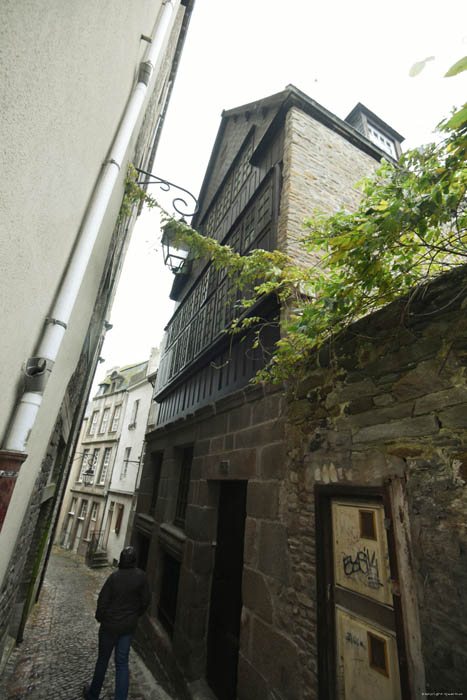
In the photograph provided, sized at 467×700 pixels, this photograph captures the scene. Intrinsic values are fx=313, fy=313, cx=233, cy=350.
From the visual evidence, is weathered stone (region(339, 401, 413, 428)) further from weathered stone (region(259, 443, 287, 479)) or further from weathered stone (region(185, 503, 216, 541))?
weathered stone (region(185, 503, 216, 541))

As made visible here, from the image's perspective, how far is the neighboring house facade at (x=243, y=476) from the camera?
2938 millimetres

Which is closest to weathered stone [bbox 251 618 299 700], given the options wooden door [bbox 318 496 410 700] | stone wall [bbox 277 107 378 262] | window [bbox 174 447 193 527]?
wooden door [bbox 318 496 410 700]

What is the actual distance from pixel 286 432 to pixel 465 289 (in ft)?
6.79

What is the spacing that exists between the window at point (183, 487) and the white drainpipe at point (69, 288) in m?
4.94

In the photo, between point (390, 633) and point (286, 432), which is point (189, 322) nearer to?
point (286, 432)

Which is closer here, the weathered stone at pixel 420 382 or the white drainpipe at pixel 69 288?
the white drainpipe at pixel 69 288

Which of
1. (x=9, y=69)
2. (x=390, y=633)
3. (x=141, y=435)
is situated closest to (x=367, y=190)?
(x=9, y=69)

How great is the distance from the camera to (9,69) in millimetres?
997

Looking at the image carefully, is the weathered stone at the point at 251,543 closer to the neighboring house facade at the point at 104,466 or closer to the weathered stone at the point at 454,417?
the weathered stone at the point at 454,417

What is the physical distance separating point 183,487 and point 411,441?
203 inches

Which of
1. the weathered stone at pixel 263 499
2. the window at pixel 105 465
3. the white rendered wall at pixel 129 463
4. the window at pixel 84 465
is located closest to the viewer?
the weathered stone at pixel 263 499

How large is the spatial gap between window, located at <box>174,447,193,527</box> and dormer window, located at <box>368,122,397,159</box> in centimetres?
934

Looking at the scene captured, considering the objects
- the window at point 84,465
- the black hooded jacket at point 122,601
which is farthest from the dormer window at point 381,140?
the window at point 84,465

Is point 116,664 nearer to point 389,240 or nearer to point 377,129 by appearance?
point 389,240
